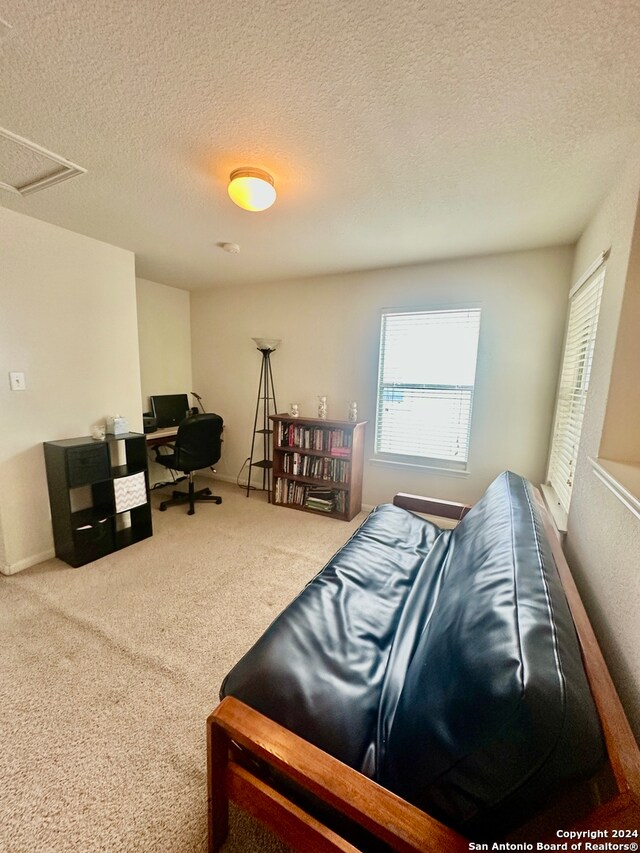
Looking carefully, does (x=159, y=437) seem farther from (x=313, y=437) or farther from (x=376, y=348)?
(x=376, y=348)

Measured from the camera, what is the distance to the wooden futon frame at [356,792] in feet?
1.80

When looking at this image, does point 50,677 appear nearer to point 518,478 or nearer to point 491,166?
point 518,478

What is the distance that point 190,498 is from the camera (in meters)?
3.31

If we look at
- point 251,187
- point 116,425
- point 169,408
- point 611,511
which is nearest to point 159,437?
point 169,408

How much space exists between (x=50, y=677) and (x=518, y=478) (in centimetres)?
248

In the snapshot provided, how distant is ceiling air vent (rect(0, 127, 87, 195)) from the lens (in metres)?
1.46

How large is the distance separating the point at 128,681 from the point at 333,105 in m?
2.50

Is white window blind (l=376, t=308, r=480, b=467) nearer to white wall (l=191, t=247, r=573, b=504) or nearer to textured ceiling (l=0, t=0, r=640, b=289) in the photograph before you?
white wall (l=191, t=247, r=573, b=504)

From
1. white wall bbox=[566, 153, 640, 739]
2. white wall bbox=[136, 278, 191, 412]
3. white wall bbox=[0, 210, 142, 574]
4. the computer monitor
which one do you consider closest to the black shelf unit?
white wall bbox=[0, 210, 142, 574]

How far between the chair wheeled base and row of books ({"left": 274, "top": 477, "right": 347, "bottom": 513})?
2.21 ft

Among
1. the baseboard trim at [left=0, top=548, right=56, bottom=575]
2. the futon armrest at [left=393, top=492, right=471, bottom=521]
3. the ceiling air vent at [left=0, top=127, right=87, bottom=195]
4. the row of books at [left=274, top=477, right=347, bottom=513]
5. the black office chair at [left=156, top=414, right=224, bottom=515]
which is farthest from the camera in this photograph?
the row of books at [left=274, top=477, right=347, bottom=513]

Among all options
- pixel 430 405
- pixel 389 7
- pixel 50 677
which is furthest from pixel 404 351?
pixel 50 677

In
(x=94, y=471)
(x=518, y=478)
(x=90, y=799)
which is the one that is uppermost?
(x=518, y=478)

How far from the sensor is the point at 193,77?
110cm
